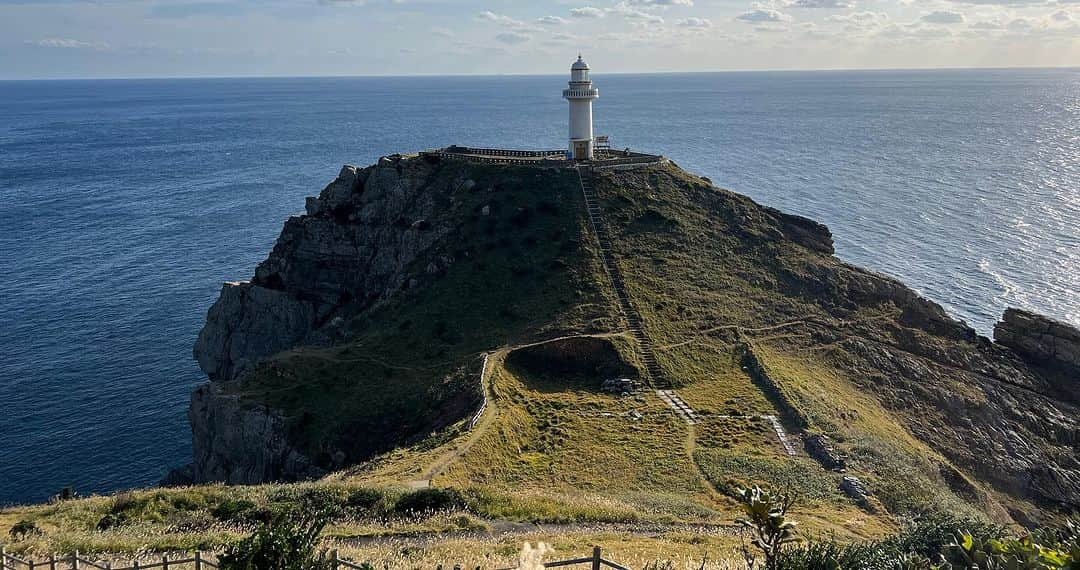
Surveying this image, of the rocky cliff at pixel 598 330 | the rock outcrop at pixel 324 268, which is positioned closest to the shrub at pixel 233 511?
the rocky cliff at pixel 598 330

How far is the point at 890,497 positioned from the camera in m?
38.2

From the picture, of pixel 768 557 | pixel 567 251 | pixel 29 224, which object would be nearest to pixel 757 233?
pixel 567 251

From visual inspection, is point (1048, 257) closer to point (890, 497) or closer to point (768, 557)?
point (890, 497)

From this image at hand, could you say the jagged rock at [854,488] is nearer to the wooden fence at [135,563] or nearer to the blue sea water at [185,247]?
the wooden fence at [135,563]

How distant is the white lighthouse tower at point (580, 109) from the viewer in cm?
7256

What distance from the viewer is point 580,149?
76.6 m

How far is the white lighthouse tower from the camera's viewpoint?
72.6m

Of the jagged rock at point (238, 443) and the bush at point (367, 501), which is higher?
the bush at point (367, 501)

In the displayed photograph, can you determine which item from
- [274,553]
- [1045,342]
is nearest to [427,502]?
[274,553]

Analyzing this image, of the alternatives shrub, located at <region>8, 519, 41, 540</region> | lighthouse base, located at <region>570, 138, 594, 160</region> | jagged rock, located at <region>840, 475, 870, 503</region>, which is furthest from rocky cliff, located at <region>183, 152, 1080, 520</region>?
shrub, located at <region>8, 519, 41, 540</region>

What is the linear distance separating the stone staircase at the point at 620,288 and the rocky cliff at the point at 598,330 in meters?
0.71

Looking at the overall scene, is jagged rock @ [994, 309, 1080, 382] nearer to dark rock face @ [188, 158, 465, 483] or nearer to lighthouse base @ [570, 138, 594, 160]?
lighthouse base @ [570, 138, 594, 160]

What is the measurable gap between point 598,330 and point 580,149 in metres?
27.4

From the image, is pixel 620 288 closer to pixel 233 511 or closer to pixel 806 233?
pixel 806 233
